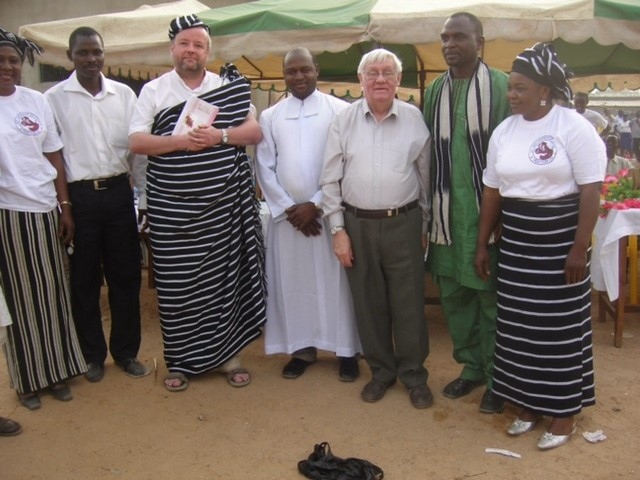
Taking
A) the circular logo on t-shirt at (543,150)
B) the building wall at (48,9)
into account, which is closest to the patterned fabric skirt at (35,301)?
the circular logo on t-shirt at (543,150)

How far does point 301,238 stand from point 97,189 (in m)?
1.26

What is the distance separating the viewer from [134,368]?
14.5 ft

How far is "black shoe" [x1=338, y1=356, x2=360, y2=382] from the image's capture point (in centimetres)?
427

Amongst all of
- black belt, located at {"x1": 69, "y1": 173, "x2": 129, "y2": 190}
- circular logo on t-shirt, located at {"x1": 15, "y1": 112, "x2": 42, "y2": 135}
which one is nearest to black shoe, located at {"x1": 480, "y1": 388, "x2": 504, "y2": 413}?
black belt, located at {"x1": 69, "y1": 173, "x2": 129, "y2": 190}

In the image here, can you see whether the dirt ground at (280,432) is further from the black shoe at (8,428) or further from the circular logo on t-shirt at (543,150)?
the circular logo on t-shirt at (543,150)

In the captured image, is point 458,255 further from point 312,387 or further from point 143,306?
point 143,306

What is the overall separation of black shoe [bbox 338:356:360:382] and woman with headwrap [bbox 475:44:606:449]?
1.09 meters

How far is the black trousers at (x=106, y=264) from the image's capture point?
13.3ft

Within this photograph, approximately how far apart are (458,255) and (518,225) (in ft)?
1.56

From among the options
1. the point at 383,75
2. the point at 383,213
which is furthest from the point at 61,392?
the point at 383,75

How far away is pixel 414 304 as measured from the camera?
3.85 meters

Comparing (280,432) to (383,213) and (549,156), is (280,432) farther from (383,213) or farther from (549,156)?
(549,156)

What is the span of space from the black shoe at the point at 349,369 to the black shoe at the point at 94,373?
5.08ft

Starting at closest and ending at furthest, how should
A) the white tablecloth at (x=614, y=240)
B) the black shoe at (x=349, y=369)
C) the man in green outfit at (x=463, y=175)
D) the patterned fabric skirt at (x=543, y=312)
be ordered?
1. the patterned fabric skirt at (x=543, y=312)
2. the man in green outfit at (x=463, y=175)
3. the black shoe at (x=349, y=369)
4. the white tablecloth at (x=614, y=240)
